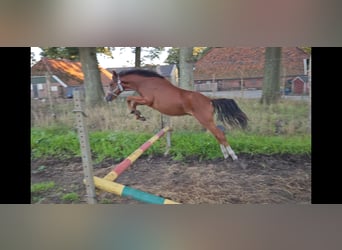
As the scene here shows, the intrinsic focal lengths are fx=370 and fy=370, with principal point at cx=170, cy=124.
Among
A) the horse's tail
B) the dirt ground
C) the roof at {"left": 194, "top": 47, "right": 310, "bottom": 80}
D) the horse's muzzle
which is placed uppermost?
the roof at {"left": 194, "top": 47, "right": 310, "bottom": 80}

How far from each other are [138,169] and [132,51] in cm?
76

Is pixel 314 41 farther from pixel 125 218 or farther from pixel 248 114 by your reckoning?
pixel 125 218

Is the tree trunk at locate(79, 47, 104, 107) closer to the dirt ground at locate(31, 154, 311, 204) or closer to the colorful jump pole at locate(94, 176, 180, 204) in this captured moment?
the dirt ground at locate(31, 154, 311, 204)

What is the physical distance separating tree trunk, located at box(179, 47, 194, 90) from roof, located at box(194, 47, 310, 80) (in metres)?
0.04

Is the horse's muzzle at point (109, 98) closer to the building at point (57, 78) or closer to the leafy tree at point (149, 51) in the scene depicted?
the building at point (57, 78)

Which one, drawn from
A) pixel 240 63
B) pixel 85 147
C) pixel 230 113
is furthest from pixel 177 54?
pixel 85 147

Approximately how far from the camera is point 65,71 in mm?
2381

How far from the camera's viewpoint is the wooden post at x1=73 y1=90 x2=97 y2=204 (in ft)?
7.86

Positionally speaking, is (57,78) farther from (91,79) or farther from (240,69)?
(240,69)

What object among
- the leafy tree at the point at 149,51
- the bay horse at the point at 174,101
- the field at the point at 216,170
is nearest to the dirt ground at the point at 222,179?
the field at the point at 216,170

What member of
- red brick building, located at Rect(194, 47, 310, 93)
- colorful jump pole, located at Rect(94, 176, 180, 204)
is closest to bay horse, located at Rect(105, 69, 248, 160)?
red brick building, located at Rect(194, 47, 310, 93)
